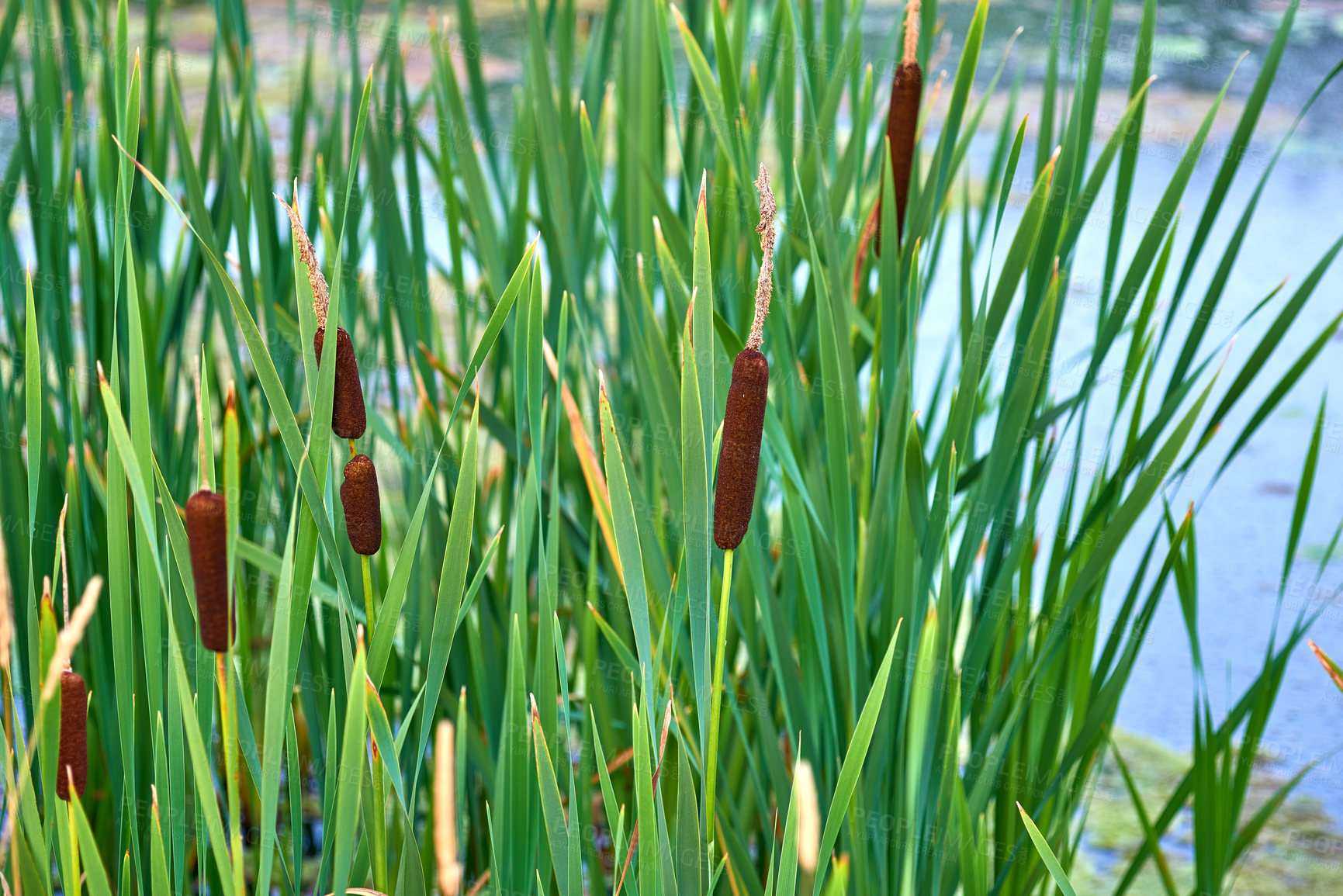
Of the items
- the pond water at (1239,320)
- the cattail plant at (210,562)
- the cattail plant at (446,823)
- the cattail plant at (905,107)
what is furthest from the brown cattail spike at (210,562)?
the pond water at (1239,320)

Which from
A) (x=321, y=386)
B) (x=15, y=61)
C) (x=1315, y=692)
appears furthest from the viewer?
(x=1315, y=692)

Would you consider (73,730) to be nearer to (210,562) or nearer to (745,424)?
(210,562)

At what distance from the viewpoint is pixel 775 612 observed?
0.59 metres

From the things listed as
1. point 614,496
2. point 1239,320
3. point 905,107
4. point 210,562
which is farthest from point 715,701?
point 1239,320

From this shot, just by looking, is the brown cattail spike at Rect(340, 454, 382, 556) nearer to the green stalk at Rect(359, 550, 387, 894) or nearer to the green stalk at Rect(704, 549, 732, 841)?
the green stalk at Rect(359, 550, 387, 894)

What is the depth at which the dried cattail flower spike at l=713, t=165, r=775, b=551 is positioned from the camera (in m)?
0.35

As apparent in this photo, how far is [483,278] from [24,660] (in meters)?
0.45

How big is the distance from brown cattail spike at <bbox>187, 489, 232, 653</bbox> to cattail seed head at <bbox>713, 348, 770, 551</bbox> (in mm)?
173

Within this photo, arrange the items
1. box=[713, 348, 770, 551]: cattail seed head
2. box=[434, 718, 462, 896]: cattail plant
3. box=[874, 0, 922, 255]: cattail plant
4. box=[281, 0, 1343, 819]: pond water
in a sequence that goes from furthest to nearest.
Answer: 1. box=[281, 0, 1343, 819]: pond water
2. box=[874, 0, 922, 255]: cattail plant
3. box=[713, 348, 770, 551]: cattail seed head
4. box=[434, 718, 462, 896]: cattail plant

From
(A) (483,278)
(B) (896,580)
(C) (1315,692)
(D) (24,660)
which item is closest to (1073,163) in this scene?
(B) (896,580)

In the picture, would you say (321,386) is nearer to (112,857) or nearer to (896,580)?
(896,580)

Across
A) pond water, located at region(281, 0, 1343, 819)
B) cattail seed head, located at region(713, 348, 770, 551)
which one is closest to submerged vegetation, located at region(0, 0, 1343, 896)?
cattail seed head, located at region(713, 348, 770, 551)

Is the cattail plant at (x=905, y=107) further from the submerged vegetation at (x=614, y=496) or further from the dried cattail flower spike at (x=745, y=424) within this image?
the dried cattail flower spike at (x=745, y=424)

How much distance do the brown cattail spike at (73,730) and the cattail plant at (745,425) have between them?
0.25 metres
